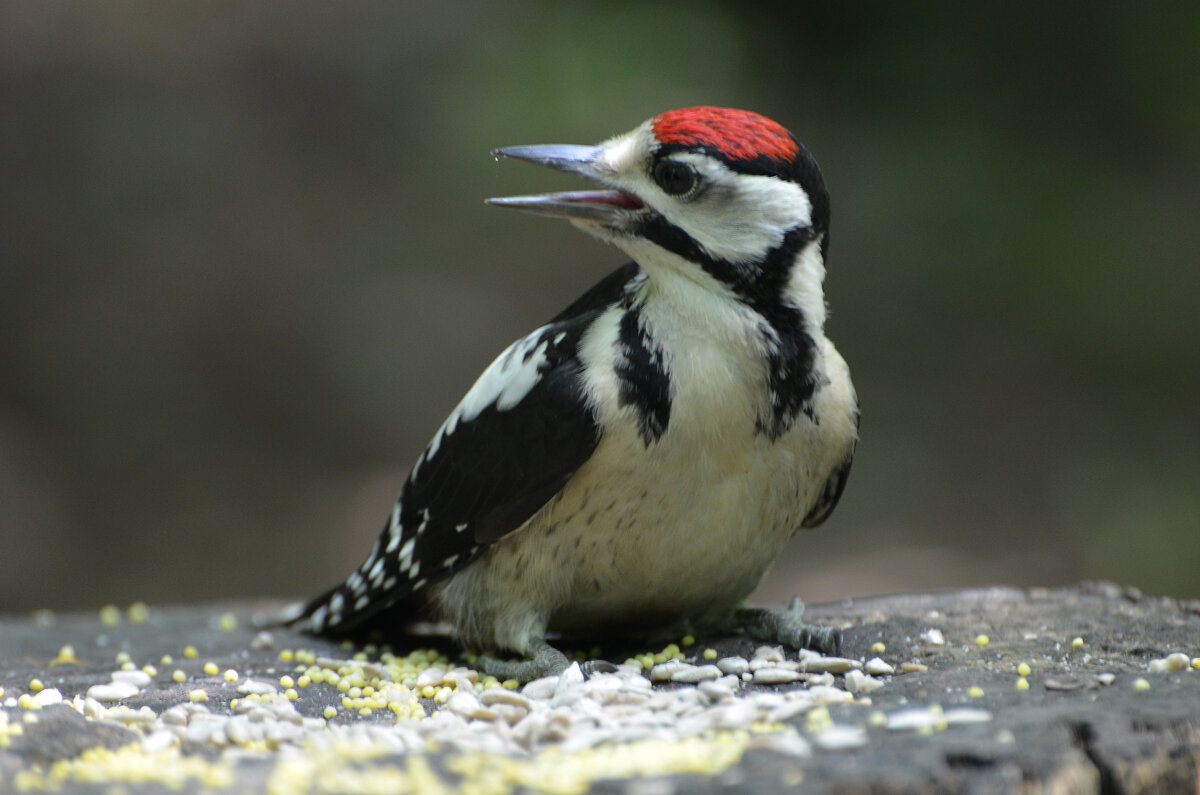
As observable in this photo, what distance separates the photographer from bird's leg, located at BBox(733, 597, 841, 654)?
108 inches

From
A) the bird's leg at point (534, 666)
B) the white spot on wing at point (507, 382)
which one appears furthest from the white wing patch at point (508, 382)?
the bird's leg at point (534, 666)

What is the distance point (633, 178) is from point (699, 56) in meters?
4.56

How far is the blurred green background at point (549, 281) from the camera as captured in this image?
6.40m

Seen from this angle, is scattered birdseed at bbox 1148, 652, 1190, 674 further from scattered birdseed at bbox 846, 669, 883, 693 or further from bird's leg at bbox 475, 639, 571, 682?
bird's leg at bbox 475, 639, 571, 682

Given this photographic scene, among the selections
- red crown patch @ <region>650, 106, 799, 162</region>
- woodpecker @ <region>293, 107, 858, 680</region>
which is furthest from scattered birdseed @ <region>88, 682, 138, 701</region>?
red crown patch @ <region>650, 106, 799, 162</region>

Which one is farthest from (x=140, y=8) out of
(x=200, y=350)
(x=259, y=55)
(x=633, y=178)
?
(x=633, y=178)

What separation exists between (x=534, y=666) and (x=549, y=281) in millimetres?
4920

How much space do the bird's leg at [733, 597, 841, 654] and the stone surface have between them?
0.05 m

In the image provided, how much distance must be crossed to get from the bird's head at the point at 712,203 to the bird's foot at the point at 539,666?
34.4 inches

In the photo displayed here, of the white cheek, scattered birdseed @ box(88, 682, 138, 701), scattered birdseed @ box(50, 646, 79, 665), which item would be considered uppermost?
the white cheek

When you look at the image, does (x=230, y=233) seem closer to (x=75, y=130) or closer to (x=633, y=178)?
(x=75, y=130)

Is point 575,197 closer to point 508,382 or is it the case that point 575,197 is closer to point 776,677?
point 508,382

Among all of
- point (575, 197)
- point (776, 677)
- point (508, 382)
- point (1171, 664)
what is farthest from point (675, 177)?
point (1171, 664)

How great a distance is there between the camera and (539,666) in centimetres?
276
